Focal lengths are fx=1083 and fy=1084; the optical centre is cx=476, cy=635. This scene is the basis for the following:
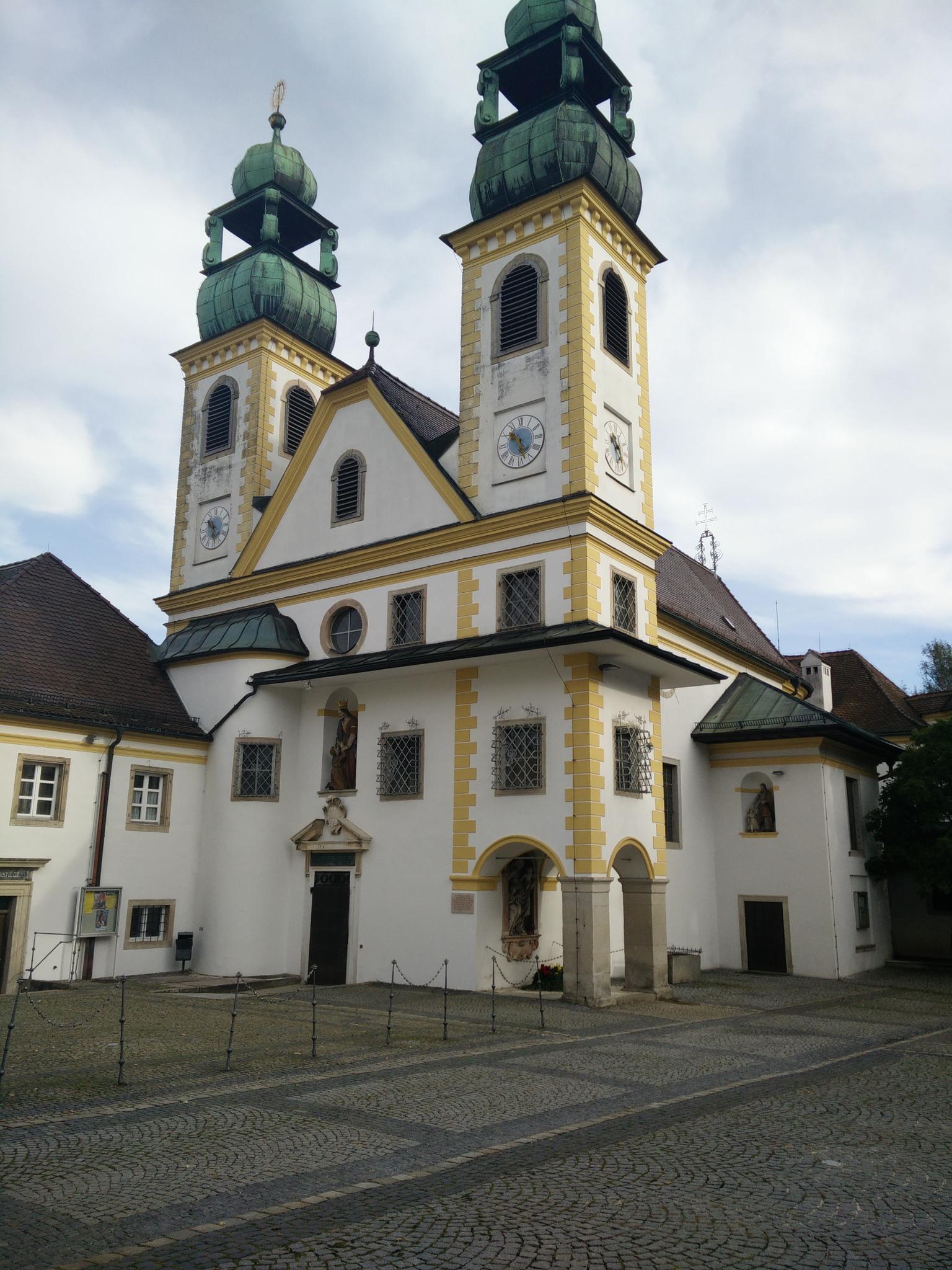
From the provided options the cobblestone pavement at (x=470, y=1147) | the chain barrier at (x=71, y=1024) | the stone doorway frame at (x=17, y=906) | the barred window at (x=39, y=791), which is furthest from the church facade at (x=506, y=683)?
the cobblestone pavement at (x=470, y=1147)

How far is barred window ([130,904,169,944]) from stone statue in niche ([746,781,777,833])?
1444 centimetres

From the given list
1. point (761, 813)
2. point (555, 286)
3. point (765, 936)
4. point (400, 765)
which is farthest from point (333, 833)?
point (555, 286)

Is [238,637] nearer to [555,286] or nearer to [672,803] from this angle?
[555,286]

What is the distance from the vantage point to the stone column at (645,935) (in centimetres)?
2072

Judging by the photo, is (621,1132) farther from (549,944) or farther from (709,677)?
(709,677)

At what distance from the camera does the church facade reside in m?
→ 20.7

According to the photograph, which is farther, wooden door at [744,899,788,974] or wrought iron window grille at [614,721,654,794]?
wooden door at [744,899,788,974]

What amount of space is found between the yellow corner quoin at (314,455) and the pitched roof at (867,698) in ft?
72.8

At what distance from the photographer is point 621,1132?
30.8 ft

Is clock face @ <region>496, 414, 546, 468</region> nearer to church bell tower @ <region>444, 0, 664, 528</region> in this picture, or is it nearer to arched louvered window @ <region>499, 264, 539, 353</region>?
church bell tower @ <region>444, 0, 664, 528</region>

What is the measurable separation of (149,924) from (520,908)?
803 cm

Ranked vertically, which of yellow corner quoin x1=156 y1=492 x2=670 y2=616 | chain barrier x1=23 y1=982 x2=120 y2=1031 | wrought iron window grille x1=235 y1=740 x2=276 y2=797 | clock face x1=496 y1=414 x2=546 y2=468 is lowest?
chain barrier x1=23 y1=982 x2=120 y2=1031

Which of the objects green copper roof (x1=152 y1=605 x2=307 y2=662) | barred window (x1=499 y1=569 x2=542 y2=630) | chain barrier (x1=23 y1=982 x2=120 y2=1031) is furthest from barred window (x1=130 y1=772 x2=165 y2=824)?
barred window (x1=499 y1=569 x2=542 y2=630)

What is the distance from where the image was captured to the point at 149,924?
75.9 ft
